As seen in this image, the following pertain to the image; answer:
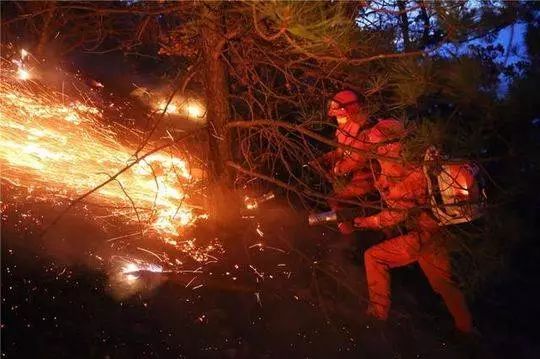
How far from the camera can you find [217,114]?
16.5 feet

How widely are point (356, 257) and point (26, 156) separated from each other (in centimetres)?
419

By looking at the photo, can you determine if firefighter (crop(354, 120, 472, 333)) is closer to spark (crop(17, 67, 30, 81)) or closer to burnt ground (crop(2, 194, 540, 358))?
burnt ground (crop(2, 194, 540, 358))

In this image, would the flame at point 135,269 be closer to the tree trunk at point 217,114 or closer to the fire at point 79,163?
the fire at point 79,163

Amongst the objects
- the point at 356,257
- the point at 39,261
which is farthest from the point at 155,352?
the point at 356,257

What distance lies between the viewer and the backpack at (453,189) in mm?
3559

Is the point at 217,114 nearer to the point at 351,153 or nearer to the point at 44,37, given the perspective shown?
the point at 351,153

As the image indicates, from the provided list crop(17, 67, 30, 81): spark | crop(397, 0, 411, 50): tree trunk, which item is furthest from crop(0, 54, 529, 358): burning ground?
crop(397, 0, 411, 50): tree trunk

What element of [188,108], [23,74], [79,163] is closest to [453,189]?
[188,108]

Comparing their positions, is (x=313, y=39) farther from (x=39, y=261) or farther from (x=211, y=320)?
(x=39, y=261)

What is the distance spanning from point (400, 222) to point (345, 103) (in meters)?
1.24

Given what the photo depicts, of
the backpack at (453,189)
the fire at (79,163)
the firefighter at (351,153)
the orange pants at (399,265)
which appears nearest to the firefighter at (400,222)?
the orange pants at (399,265)

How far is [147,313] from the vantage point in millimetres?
4133

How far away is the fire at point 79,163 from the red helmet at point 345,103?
71.2 inches

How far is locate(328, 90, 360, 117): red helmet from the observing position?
15.3 ft
